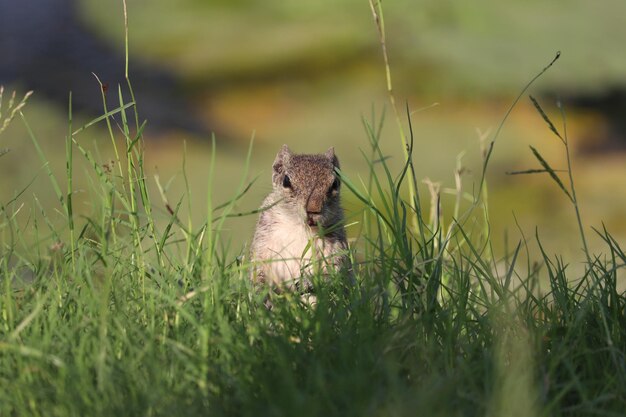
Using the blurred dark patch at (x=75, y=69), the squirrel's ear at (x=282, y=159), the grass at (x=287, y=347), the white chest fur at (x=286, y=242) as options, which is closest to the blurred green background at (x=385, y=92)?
the blurred dark patch at (x=75, y=69)

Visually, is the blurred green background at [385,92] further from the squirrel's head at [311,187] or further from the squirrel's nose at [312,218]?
the squirrel's nose at [312,218]

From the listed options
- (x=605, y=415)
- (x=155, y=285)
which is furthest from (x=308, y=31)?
(x=605, y=415)

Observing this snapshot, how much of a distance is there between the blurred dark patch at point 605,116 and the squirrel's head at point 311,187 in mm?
9500

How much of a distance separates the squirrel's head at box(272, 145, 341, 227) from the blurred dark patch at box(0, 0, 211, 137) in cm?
930

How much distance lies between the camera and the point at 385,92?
49.5 feet

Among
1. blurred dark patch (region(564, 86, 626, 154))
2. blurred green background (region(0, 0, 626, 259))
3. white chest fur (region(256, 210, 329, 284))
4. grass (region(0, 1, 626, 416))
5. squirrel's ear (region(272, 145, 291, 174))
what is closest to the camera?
grass (region(0, 1, 626, 416))

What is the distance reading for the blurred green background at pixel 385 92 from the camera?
41.4ft

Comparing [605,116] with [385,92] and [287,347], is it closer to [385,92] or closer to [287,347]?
[385,92]

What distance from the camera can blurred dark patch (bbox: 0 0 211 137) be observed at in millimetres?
15773

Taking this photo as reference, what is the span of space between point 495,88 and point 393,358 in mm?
11735

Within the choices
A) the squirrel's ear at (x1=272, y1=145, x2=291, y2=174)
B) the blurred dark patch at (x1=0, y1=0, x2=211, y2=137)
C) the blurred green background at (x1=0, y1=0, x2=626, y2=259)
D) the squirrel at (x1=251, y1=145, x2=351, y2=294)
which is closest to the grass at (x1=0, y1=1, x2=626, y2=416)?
the squirrel at (x1=251, y1=145, x2=351, y2=294)

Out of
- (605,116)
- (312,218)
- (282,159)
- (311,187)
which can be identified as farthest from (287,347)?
(605,116)

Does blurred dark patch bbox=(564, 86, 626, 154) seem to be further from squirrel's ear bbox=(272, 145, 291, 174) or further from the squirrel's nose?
the squirrel's nose

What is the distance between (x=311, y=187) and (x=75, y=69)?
42.8ft
